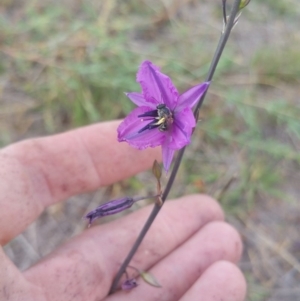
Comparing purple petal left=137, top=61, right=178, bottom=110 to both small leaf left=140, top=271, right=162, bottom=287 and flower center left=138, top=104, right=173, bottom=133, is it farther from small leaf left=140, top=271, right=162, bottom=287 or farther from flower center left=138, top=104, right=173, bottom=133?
small leaf left=140, top=271, right=162, bottom=287

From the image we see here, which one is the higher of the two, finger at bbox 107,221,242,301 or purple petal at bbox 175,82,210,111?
purple petal at bbox 175,82,210,111

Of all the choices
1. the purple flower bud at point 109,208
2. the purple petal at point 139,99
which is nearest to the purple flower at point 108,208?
the purple flower bud at point 109,208

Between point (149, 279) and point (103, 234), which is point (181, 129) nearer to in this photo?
point (149, 279)

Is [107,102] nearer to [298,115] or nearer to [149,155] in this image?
[149,155]

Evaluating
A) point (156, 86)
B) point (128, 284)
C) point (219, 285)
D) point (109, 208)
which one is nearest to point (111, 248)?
point (128, 284)

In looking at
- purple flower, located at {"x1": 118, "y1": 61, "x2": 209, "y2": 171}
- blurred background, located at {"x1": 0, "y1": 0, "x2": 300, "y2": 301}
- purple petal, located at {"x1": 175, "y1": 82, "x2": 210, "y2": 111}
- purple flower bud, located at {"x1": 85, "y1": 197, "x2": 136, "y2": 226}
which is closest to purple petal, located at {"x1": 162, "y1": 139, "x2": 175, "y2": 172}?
purple flower, located at {"x1": 118, "y1": 61, "x2": 209, "y2": 171}

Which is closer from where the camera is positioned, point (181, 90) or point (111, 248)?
point (111, 248)
